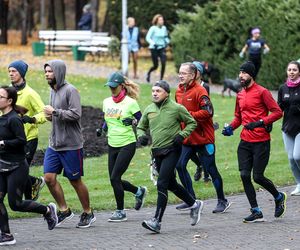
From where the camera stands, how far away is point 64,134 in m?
11.2

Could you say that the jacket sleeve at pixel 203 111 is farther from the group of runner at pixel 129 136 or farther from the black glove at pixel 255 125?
the black glove at pixel 255 125

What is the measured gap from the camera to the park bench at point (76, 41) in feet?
124

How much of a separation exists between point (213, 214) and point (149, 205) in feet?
3.88

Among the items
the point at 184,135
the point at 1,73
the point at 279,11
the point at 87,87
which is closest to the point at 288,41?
the point at 279,11

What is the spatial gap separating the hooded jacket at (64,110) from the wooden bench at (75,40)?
26.2m

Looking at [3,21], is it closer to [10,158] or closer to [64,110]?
[64,110]

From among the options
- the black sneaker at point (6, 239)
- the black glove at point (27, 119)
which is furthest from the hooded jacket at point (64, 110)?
the black sneaker at point (6, 239)

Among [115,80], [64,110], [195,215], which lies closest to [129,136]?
[115,80]

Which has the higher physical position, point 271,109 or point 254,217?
point 271,109

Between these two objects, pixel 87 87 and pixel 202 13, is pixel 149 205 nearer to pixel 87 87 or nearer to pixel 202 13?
pixel 87 87

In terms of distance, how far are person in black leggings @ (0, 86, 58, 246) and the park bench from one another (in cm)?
2687

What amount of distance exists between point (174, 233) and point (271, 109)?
6.25 ft

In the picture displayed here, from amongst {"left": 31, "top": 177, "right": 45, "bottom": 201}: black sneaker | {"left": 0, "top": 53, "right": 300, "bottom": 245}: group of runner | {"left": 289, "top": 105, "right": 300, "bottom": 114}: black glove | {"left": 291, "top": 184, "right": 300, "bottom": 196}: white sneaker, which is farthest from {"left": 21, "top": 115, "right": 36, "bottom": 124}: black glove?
{"left": 291, "top": 184, "right": 300, "bottom": 196}: white sneaker

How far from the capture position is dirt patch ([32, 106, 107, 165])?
17.6 m
